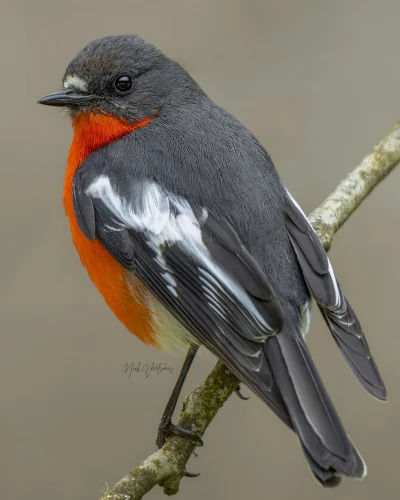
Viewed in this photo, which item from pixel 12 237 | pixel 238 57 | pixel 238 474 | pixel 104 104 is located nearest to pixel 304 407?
pixel 104 104

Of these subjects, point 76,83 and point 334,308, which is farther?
point 76,83

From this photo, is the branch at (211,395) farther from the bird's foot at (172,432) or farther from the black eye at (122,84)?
the black eye at (122,84)

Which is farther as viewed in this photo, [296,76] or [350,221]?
[296,76]

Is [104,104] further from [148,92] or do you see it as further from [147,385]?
[147,385]

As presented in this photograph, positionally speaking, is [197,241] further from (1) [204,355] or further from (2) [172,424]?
(1) [204,355]

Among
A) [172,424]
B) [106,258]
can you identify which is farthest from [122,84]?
[172,424]
